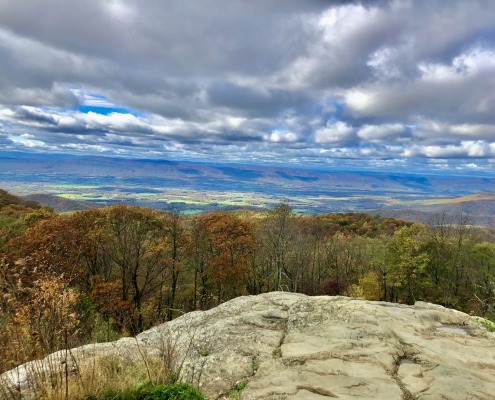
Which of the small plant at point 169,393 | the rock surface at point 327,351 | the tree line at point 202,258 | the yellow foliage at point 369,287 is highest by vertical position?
the small plant at point 169,393

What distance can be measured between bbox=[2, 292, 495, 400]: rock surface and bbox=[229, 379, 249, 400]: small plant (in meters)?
0.08

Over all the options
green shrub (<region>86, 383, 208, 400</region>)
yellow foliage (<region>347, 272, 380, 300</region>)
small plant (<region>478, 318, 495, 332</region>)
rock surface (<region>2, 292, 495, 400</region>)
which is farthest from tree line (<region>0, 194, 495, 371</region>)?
green shrub (<region>86, 383, 208, 400</region>)

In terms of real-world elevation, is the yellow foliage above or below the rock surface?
below

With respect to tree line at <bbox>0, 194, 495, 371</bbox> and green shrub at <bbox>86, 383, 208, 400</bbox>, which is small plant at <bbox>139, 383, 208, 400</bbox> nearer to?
green shrub at <bbox>86, 383, 208, 400</bbox>

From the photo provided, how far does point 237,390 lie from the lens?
6816 mm

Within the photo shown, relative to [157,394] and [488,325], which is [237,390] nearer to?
[157,394]

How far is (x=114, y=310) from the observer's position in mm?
28016

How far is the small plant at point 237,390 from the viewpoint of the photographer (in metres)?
6.54

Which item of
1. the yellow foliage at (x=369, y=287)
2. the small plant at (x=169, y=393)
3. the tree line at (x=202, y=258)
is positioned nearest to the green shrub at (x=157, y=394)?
the small plant at (x=169, y=393)

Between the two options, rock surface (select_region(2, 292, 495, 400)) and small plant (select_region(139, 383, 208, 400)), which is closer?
small plant (select_region(139, 383, 208, 400))

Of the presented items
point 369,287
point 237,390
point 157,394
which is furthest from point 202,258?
point 157,394

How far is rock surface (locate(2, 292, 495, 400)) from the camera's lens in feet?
22.4

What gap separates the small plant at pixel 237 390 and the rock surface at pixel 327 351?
0.25 feet

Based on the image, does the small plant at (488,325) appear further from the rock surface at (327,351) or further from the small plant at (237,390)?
the small plant at (237,390)
